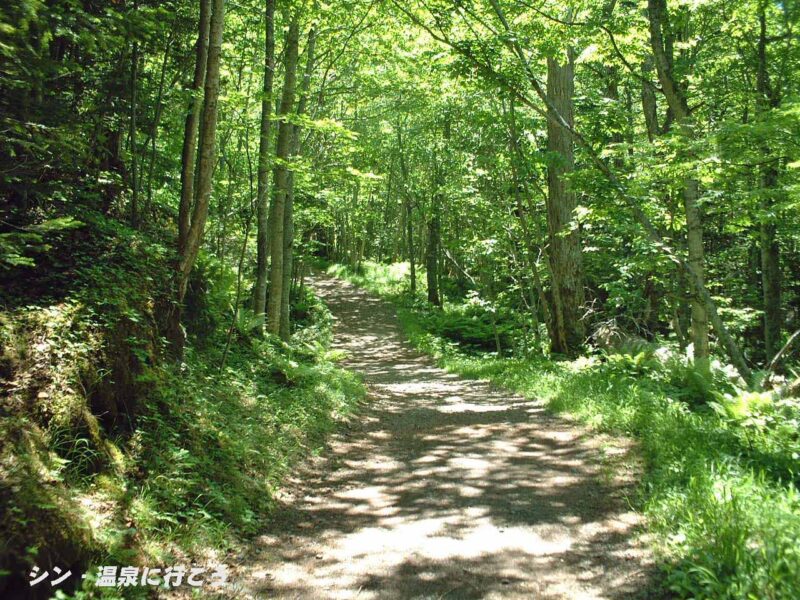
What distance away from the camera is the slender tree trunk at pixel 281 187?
10992 mm

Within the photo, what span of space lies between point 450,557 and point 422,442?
3.36 metres

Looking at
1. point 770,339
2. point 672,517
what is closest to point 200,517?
point 672,517

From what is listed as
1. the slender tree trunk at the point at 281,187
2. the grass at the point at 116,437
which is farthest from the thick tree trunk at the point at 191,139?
the slender tree trunk at the point at 281,187

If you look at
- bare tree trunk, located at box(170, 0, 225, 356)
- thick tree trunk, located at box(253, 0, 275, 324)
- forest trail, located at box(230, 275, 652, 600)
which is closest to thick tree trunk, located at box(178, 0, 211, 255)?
bare tree trunk, located at box(170, 0, 225, 356)

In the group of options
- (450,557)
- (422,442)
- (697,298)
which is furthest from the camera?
(697,298)

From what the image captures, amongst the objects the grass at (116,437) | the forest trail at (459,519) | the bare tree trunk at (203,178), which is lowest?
the forest trail at (459,519)

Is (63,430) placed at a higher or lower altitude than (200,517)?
higher

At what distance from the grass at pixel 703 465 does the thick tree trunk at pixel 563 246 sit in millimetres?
2504

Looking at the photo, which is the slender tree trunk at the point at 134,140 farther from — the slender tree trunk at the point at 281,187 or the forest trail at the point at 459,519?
the slender tree trunk at the point at 281,187

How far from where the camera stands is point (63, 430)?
3.85 meters

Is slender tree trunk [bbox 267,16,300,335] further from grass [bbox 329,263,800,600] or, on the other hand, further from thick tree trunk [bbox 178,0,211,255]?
grass [bbox 329,263,800,600]

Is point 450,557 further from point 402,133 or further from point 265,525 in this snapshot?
point 402,133

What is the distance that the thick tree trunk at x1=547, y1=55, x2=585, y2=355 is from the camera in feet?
41.7

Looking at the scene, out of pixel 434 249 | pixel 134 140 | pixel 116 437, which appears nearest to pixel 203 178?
pixel 134 140
